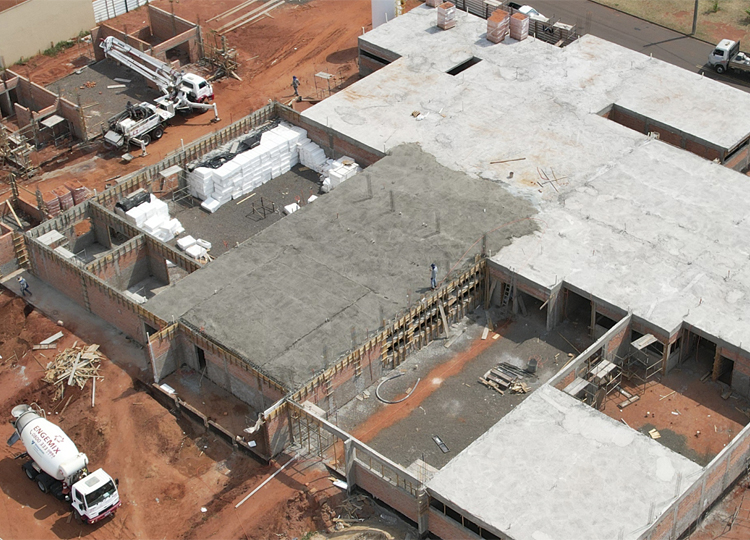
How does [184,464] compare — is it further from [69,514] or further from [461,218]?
[461,218]

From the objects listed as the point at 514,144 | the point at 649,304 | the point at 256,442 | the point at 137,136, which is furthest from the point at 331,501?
the point at 137,136

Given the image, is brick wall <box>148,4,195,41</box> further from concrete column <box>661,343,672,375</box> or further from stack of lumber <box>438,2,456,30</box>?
concrete column <box>661,343,672,375</box>

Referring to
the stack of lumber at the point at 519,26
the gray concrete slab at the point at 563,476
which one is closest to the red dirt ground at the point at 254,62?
the stack of lumber at the point at 519,26

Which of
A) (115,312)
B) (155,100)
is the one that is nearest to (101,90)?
(155,100)

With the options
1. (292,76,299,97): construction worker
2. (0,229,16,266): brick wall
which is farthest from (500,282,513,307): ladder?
(0,229,16,266): brick wall

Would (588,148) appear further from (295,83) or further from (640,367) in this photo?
(295,83)

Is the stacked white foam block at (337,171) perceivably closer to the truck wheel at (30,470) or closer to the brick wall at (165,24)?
the brick wall at (165,24)
